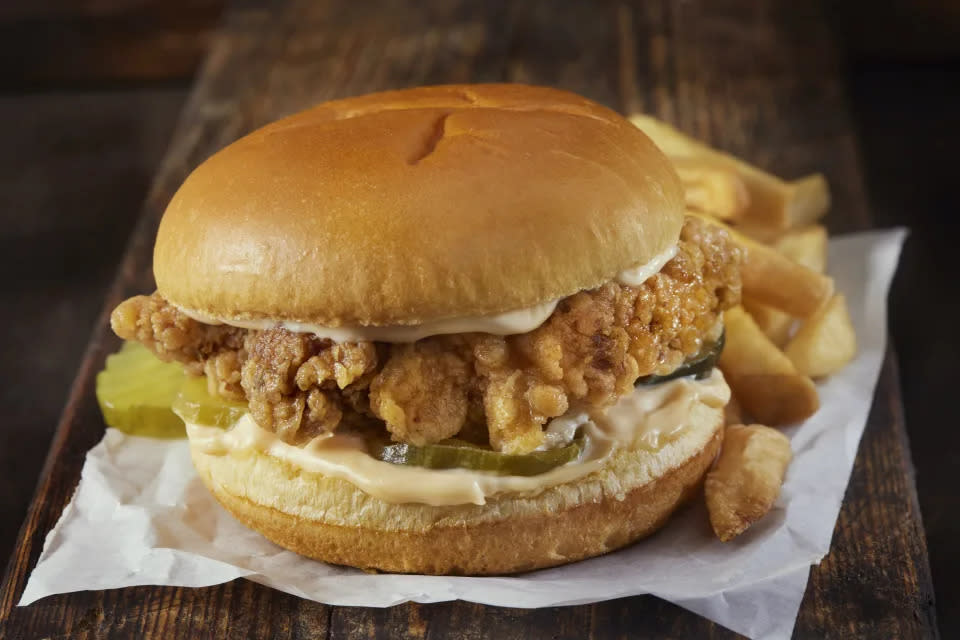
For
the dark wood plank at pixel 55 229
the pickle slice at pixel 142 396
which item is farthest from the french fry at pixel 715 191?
the dark wood plank at pixel 55 229

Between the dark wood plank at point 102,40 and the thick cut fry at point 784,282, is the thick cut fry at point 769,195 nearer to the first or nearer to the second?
the thick cut fry at point 784,282

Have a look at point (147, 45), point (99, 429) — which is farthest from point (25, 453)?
point (147, 45)

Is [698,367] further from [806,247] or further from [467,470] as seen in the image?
[806,247]

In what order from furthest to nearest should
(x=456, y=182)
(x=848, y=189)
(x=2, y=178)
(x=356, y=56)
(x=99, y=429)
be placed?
(x=2, y=178)
(x=356, y=56)
(x=848, y=189)
(x=99, y=429)
(x=456, y=182)

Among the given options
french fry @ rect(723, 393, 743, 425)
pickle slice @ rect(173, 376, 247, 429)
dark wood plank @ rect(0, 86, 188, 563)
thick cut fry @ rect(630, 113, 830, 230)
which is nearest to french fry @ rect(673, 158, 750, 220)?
thick cut fry @ rect(630, 113, 830, 230)

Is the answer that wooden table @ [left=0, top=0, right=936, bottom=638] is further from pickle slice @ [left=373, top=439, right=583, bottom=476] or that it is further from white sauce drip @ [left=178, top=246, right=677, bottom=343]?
white sauce drip @ [left=178, top=246, right=677, bottom=343]

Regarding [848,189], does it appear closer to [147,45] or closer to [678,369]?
[678,369]

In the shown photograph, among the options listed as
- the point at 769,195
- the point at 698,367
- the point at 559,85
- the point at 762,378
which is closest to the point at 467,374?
the point at 698,367
